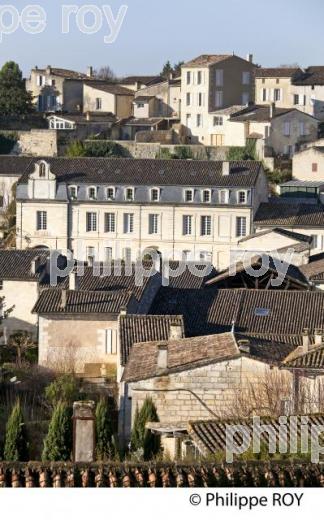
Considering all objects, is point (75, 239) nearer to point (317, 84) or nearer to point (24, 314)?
point (24, 314)

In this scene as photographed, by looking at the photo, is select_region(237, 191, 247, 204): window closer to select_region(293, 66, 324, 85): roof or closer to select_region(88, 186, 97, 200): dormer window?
select_region(88, 186, 97, 200): dormer window

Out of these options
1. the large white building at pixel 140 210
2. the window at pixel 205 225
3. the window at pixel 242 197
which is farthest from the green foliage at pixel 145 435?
the window at pixel 205 225

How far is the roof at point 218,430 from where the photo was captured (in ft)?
46.5

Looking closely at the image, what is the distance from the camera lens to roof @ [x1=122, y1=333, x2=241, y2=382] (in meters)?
18.7

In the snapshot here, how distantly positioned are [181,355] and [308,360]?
1.64 meters

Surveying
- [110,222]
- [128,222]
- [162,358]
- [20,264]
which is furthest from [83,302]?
[110,222]

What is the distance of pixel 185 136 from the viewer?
5338 cm

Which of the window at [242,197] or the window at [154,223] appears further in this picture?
the window at [154,223]

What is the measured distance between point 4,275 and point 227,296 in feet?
18.4

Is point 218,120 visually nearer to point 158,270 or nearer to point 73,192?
point 73,192

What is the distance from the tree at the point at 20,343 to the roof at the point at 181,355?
6.05 metres

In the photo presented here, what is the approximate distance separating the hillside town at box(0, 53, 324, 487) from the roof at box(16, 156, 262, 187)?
77 mm

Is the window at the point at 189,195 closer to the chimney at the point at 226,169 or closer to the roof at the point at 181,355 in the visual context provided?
the chimney at the point at 226,169

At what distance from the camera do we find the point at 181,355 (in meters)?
19.8
